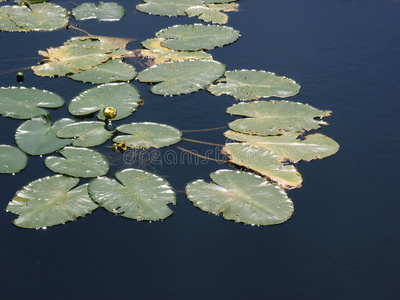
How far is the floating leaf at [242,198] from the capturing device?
409 centimetres

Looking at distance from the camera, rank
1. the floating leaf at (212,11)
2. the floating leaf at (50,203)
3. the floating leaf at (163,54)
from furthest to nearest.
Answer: the floating leaf at (212,11) → the floating leaf at (163,54) → the floating leaf at (50,203)

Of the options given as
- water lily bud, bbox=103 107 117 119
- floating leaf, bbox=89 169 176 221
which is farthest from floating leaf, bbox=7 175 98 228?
water lily bud, bbox=103 107 117 119

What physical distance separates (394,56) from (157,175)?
414 centimetres

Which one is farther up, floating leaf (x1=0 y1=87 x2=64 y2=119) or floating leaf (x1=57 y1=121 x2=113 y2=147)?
floating leaf (x1=0 y1=87 x2=64 y2=119)

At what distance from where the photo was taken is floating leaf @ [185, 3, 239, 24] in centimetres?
736

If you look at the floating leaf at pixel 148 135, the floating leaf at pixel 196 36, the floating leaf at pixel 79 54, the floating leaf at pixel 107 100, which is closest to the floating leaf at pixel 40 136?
the floating leaf at pixel 107 100

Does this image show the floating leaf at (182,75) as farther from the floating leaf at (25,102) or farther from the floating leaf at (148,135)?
the floating leaf at (25,102)

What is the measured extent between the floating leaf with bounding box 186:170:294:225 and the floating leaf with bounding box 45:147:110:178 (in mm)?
880

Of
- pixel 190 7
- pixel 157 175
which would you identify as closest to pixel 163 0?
pixel 190 7

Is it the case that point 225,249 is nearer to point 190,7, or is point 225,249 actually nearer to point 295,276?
point 295,276

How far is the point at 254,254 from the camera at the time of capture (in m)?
3.82

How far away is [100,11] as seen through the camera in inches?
295

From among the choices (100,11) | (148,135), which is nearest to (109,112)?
(148,135)

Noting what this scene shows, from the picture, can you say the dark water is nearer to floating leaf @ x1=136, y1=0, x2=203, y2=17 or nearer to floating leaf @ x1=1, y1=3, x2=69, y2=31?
floating leaf @ x1=1, y1=3, x2=69, y2=31
